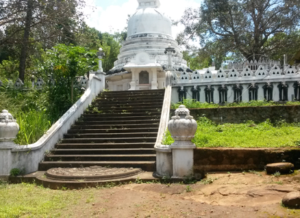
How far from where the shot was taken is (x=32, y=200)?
540 centimetres

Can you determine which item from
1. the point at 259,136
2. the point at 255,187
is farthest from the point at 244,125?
the point at 255,187

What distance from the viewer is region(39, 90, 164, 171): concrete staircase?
777 cm

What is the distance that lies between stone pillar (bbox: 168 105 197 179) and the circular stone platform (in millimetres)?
1111

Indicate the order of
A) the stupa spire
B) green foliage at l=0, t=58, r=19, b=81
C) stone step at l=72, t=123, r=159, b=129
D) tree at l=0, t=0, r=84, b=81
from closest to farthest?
stone step at l=72, t=123, r=159, b=129, tree at l=0, t=0, r=84, b=81, green foliage at l=0, t=58, r=19, b=81, the stupa spire

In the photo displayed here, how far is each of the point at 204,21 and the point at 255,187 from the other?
56.9 feet

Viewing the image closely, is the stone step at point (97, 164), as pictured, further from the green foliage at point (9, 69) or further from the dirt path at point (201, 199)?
the green foliage at point (9, 69)

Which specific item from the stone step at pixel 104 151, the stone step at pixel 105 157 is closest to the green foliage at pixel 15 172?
the stone step at pixel 105 157

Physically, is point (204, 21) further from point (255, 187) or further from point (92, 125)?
point (255, 187)

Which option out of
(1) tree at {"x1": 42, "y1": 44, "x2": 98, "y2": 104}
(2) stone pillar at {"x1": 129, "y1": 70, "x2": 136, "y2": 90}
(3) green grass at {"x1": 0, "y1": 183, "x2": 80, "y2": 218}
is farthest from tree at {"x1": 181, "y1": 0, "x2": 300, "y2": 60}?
(3) green grass at {"x1": 0, "y1": 183, "x2": 80, "y2": 218}

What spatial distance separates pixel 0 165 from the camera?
7234 millimetres

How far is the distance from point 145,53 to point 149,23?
17.5 feet

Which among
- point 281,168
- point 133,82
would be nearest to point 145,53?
point 133,82

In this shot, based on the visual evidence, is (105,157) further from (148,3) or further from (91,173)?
(148,3)

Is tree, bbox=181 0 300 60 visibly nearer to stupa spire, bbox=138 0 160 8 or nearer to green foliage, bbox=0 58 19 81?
stupa spire, bbox=138 0 160 8
